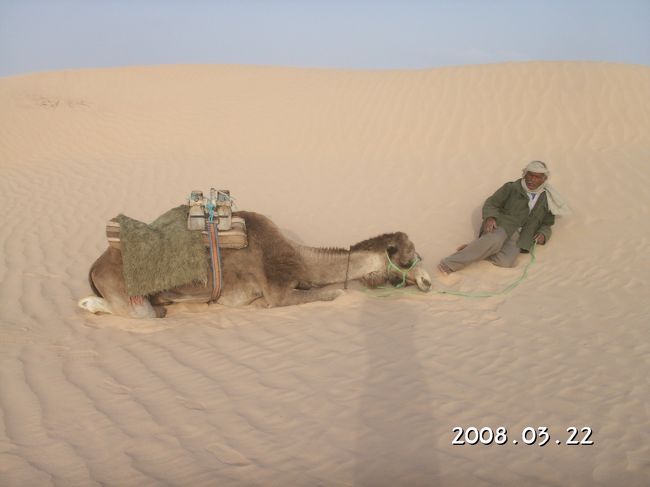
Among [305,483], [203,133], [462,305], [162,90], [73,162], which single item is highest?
[162,90]

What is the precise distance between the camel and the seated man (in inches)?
56.1

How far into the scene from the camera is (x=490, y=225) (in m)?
6.95

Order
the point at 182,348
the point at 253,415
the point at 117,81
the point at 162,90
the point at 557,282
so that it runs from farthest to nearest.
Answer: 1. the point at 117,81
2. the point at 162,90
3. the point at 557,282
4. the point at 182,348
5. the point at 253,415

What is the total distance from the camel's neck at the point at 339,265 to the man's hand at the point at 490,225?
1.92m

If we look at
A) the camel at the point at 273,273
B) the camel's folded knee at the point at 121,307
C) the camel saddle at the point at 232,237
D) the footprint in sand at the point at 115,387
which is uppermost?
the camel saddle at the point at 232,237

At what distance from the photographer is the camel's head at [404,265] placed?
5.67 metres

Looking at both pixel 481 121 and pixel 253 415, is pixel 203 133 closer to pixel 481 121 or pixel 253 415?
pixel 481 121

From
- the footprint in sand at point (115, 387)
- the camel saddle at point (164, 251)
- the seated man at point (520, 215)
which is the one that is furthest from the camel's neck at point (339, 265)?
the footprint in sand at point (115, 387)

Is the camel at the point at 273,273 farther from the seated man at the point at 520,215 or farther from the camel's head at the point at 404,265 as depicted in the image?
the seated man at the point at 520,215

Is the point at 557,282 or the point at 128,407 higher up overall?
the point at 557,282

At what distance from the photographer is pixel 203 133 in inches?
605

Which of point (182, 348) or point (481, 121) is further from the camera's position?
A: point (481, 121)

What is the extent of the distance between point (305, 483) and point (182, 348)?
219 centimetres

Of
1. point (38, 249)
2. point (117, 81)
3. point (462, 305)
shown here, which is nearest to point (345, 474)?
point (462, 305)
